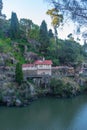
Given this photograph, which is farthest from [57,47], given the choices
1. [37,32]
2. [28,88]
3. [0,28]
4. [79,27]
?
[79,27]

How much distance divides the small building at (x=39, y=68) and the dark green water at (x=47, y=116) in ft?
33.3

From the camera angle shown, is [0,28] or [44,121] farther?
[0,28]

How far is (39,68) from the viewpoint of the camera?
4453cm

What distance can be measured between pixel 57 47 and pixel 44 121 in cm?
3103

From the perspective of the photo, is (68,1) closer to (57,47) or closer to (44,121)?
(44,121)

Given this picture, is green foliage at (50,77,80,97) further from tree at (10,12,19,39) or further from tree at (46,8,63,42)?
tree at (46,8,63,42)

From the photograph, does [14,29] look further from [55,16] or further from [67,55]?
[55,16]

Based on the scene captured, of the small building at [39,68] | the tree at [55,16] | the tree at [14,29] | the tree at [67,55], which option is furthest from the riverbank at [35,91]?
the tree at [55,16]

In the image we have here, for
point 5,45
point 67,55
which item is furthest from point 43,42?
point 5,45

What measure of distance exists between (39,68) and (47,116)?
1892 centimetres

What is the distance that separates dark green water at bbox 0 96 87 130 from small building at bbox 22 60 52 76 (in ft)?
33.3

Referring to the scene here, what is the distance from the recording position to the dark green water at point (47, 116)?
2227cm

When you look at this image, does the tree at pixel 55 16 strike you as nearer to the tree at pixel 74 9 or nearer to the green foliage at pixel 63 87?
the tree at pixel 74 9

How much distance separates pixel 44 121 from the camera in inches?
953
